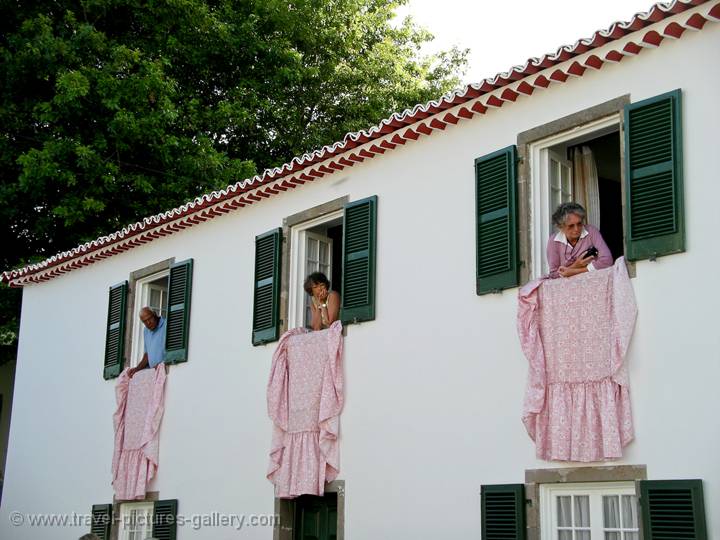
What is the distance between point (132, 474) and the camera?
16.0m

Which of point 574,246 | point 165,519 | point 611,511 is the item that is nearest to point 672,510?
point 611,511

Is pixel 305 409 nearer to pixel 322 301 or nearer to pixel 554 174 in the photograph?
pixel 322 301

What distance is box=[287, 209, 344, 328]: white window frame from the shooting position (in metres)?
14.1

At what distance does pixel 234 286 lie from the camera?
1516 centimetres

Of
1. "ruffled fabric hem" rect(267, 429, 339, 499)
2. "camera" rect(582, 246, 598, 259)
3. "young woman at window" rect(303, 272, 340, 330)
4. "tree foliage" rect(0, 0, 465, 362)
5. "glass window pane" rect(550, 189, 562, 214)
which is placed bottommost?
"ruffled fabric hem" rect(267, 429, 339, 499)

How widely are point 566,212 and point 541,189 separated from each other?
0.65 m

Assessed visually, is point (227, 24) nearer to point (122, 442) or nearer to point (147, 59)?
point (147, 59)

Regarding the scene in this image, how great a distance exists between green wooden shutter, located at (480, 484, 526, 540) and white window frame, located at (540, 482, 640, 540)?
0.64ft

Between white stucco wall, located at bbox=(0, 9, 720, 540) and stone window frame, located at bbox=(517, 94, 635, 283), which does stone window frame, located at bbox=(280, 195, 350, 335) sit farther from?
stone window frame, located at bbox=(517, 94, 635, 283)

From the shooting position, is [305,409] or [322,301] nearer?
[305,409]

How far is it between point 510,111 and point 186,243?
242 inches

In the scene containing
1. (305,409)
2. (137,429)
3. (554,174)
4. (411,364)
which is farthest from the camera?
(137,429)

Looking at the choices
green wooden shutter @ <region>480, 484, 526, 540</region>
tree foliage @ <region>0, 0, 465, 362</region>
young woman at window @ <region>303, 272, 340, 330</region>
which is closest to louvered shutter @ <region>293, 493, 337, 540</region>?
young woman at window @ <region>303, 272, 340, 330</region>

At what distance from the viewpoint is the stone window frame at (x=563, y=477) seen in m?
9.73
